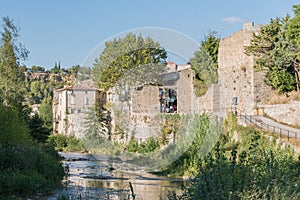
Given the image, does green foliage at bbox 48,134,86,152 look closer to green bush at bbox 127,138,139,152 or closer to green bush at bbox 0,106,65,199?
green bush at bbox 127,138,139,152

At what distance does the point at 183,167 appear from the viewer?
2570cm

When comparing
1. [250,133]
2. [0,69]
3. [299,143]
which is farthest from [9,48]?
[299,143]

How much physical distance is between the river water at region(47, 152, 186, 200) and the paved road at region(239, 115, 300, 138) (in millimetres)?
5278

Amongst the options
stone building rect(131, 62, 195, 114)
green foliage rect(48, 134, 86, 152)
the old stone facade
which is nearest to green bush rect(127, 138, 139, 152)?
the old stone facade

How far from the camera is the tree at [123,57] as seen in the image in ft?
84.6

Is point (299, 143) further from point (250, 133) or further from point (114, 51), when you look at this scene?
point (114, 51)

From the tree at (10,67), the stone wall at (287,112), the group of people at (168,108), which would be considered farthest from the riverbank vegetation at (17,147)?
the stone wall at (287,112)

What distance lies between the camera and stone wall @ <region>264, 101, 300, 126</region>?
26359 millimetres

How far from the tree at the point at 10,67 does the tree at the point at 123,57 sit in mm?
5530

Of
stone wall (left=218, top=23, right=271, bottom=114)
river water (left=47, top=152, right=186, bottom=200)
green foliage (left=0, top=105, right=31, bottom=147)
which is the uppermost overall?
stone wall (left=218, top=23, right=271, bottom=114)

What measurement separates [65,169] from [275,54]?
1413 centimetres

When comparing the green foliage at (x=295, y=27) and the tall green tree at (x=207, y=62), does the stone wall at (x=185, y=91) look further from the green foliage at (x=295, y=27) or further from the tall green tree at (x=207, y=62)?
the green foliage at (x=295, y=27)

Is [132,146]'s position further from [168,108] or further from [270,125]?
[270,125]

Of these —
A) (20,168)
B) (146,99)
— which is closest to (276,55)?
(146,99)
